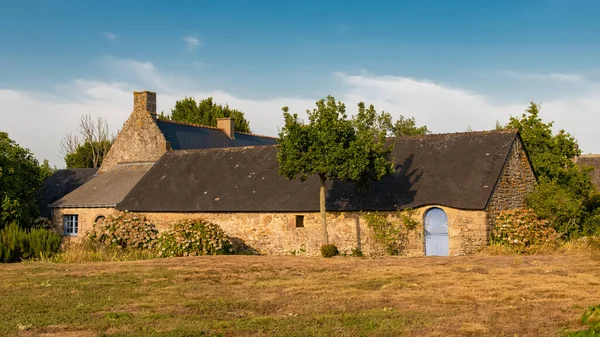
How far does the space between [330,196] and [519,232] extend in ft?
22.0

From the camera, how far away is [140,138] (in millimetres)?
34594

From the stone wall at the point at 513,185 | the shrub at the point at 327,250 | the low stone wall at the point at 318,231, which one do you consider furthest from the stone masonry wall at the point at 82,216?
the stone wall at the point at 513,185

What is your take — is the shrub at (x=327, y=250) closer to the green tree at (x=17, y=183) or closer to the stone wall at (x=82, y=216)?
the stone wall at (x=82, y=216)

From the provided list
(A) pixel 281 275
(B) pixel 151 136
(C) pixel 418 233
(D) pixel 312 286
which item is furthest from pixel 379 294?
(B) pixel 151 136

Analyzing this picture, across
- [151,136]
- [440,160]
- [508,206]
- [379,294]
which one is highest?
[151,136]

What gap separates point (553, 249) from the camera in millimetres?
21141

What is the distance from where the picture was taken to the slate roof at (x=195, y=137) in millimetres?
35562

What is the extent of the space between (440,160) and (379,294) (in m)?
11.9

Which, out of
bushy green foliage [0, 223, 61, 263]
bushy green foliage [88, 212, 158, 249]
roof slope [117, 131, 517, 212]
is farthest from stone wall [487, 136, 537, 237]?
bushy green foliage [0, 223, 61, 263]

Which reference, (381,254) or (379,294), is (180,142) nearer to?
(381,254)

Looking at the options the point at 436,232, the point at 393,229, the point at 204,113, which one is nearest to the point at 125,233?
the point at 393,229

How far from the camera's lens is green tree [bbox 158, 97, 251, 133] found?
2403 inches

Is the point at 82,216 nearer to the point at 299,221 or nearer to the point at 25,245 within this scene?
the point at 25,245

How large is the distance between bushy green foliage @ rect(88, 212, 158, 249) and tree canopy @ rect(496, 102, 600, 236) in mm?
14610
